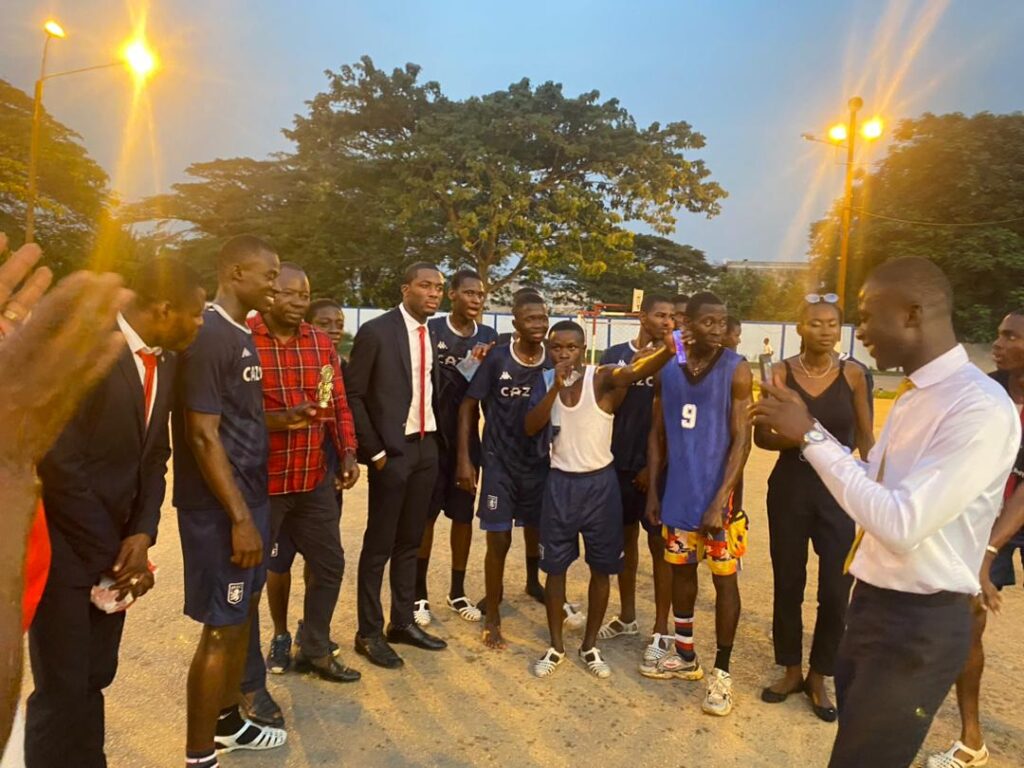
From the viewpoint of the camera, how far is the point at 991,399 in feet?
5.99

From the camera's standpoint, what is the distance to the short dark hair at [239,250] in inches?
119

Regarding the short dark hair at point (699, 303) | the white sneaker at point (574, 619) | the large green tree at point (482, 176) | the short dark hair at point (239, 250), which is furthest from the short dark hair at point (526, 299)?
the large green tree at point (482, 176)

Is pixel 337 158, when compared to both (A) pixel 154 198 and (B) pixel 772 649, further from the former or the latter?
(B) pixel 772 649

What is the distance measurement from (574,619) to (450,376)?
73.2 inches

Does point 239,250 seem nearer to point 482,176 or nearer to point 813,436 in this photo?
point 813,436

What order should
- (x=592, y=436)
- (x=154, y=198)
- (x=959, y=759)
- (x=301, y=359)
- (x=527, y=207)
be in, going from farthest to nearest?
(x=154, y=198)
(x=527, y=207)
(x=592, y=436)
(x=301, y=359)
(x=959, y=759)

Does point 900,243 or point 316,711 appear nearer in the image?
point 316,711

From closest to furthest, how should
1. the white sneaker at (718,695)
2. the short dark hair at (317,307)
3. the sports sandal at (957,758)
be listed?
the sports sandal at (957,758) < the white sneaker at (718,695) < the short dark hair at (317,307)

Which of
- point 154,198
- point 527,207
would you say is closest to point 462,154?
point 527,207

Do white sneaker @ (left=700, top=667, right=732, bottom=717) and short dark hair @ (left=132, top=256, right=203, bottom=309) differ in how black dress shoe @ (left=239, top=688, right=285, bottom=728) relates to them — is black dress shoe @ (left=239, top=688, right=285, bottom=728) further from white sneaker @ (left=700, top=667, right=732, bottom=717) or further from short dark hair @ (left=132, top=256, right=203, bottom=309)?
white sneaker @ (left=700, top=667, right=732, bottom=717)

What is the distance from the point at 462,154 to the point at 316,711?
966 inches

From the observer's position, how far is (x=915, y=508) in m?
1.76

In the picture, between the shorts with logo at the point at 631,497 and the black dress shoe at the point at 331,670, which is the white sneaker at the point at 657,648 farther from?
the black dress shoe at the point at 331,670

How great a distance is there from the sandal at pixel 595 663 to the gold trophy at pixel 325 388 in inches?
81.1
